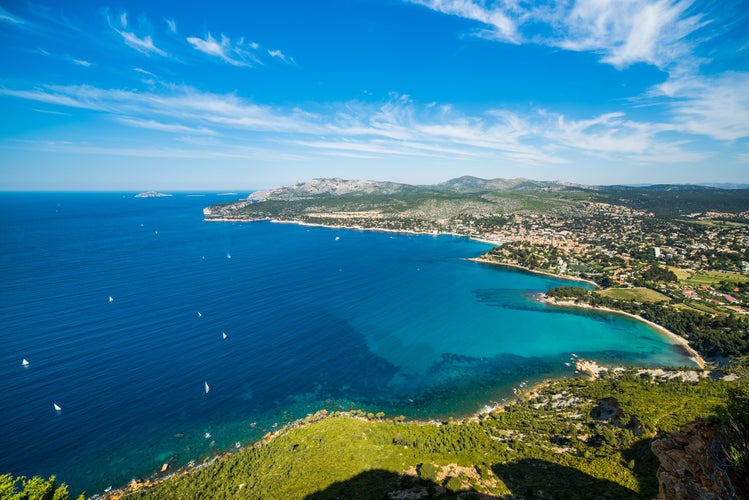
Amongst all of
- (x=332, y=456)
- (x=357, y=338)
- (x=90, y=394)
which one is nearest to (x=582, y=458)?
(x=332, y=456)

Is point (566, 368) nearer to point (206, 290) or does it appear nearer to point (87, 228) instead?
point (206, 290)

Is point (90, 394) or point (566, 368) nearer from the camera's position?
point (90, 394)

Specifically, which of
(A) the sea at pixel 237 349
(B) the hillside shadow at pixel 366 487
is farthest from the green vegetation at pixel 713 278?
(B) the hillside shadow at pixel 366 487

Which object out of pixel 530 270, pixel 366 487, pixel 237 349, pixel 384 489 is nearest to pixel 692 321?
pixel 530 270

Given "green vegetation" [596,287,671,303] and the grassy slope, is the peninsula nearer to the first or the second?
"green vegetation" [596,287,671,303]

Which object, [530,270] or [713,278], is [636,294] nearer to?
[713,278]

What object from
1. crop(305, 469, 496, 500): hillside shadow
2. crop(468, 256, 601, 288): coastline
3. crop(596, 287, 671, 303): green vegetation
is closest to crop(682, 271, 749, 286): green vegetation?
crop(596, 287, 671, 303): green vegetation

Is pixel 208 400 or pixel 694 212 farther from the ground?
pixel 694 212
